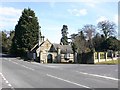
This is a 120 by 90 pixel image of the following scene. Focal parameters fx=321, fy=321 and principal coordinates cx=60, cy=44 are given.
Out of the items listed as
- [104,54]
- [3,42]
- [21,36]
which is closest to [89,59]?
[104,54]

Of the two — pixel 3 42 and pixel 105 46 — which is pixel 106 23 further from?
pixel 3 42

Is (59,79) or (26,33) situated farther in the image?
(26,33)

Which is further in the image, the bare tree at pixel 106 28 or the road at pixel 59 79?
the bare tree at pixel 106 28

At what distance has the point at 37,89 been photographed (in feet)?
57.9

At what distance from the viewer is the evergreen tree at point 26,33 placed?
331 ft

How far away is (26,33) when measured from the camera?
102m

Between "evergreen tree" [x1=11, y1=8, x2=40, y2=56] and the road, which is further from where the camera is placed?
"evergreen tree" [x1=11, y1=8, x2=40, y2=56]

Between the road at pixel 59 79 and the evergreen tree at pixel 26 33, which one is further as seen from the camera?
the evergreen tree at pixel 26 33

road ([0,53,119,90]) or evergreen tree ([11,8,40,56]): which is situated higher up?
evergreen tree ([11,8,40,56])

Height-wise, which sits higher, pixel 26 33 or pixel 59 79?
pixel 26 33

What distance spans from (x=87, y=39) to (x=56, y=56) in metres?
47.5

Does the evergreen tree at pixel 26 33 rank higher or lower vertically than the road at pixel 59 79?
higher

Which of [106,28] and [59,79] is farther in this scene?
[106,28]

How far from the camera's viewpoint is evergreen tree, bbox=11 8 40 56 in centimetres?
10094
